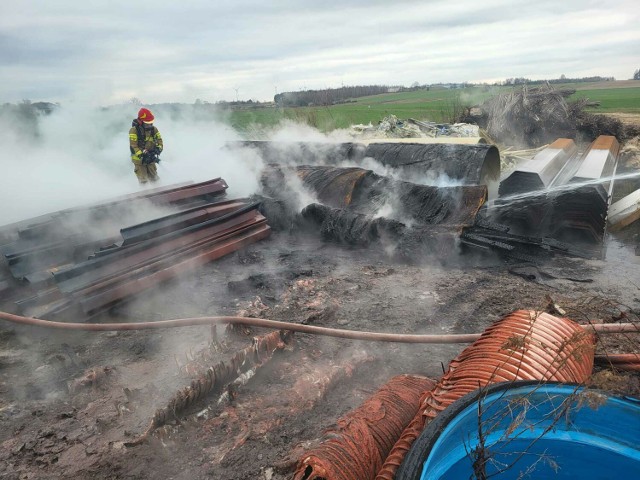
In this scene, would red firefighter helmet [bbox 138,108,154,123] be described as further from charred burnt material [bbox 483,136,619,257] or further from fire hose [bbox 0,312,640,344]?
charred burnt material [bbox 483,136,619,257]

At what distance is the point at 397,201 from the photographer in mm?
7543

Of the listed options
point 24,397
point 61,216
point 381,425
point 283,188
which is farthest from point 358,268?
point 61,216

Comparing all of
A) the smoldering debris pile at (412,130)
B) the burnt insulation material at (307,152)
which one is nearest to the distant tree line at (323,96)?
the smoldering debris pile at (412,130)

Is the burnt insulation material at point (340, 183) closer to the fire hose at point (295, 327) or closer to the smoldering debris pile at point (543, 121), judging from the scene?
the fire hose at point (295, 327)

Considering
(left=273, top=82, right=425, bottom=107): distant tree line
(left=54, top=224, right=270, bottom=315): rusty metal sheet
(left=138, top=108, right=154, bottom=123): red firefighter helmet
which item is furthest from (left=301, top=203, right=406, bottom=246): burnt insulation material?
(left=273, top=82, right=425, bottom=107): distant tree line

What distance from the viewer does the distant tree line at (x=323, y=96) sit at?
34.2 metres

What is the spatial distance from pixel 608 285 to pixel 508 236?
1485 millimetres

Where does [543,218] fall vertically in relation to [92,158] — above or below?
below

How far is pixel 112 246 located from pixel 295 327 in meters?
3.44

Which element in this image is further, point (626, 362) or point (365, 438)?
point (626, 362)

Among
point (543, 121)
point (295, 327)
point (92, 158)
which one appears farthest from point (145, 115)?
point (543, 121)

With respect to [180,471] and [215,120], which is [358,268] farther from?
[215,120]

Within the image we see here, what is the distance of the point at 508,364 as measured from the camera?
212 cm

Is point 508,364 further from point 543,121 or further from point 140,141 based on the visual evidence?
point 543,121
